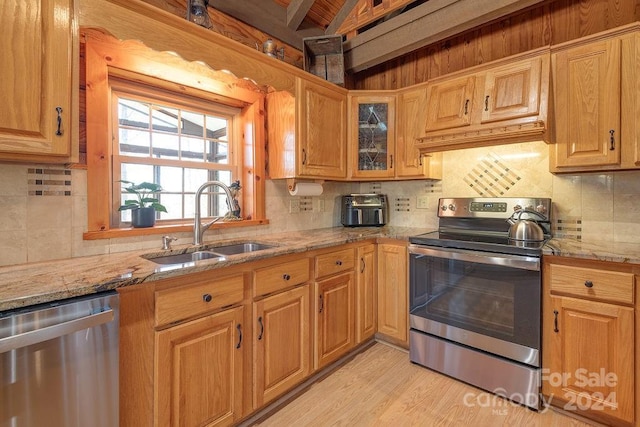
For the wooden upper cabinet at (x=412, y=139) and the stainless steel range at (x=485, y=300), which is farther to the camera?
the wooden upper cabinet at (x=412, y=139)

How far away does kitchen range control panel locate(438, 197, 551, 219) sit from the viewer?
2115 mm

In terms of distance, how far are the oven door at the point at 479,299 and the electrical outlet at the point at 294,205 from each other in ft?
3.31

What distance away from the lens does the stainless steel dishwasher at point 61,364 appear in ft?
2.93

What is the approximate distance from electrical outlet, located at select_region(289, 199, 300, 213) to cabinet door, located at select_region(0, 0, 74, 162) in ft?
5.08

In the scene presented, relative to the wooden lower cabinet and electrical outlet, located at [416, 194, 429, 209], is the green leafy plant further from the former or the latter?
the wooden lower cabinet

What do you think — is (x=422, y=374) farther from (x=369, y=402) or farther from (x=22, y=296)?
(x=22, y=296)

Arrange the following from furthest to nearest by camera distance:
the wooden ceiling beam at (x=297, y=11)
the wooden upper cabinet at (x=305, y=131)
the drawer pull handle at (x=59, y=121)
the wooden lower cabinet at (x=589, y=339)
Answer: the wooden ceiling beam at (x=297, y=11)
the wooden upper cabinet at (x=305, y=131)
the wooden lower cabinet at (x=589, y=339)
the drawer pull handle at (x=59, y=121)

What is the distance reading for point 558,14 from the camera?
211cm

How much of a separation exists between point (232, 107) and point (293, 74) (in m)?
0.54

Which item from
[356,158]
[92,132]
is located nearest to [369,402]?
[356,158]

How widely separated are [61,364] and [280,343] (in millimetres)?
1000

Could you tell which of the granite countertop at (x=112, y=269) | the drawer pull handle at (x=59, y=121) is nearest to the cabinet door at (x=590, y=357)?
the granite countertop at (x=112, y=269)

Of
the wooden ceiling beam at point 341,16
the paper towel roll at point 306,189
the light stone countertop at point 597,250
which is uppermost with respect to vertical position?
the wooden ceiling beam at point 341,16

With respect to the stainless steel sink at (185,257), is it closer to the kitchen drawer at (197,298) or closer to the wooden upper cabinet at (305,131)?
the kitchen drawer at (197,298)
